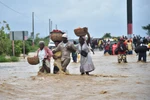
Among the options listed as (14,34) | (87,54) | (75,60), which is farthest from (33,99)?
(14,34)

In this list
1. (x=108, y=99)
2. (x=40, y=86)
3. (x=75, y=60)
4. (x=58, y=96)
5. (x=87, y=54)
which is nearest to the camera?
(x=108, y=99)

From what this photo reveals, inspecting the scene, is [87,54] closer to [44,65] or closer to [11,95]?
[44,65]

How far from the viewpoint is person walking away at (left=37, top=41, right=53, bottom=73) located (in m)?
15.8

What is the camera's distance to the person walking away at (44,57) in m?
15.8

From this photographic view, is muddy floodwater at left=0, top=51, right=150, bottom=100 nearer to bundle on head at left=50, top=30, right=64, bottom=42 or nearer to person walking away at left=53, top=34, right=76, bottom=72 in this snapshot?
person walking away at left=53, top=34, right=76, bottom=72

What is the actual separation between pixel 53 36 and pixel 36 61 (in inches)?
41.7

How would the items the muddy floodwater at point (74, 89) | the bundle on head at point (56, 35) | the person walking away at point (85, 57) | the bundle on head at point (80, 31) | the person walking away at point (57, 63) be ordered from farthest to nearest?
the bundle on head at point (56, 35) → the person walking away at point (57, 63) → the person walking away at point (85, 57) → the bundle on head at point (80, 31) → the muddy floodwater at point (74, 89)

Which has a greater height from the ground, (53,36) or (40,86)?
(53,36)

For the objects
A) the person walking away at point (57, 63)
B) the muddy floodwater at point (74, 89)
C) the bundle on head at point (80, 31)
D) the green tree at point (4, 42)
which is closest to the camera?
the muddy floodwater at point (74, 89)

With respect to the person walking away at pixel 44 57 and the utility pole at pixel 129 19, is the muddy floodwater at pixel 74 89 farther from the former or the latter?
the utility pole at pixel 129 19

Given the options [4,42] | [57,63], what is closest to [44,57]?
[57,63]

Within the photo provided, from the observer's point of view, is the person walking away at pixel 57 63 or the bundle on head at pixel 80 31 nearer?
the bundle on head at pixel 80 31

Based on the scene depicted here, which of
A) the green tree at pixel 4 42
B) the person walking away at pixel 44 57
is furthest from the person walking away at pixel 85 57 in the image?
the green tree at pixel 4 42

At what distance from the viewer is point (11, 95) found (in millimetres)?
10688
